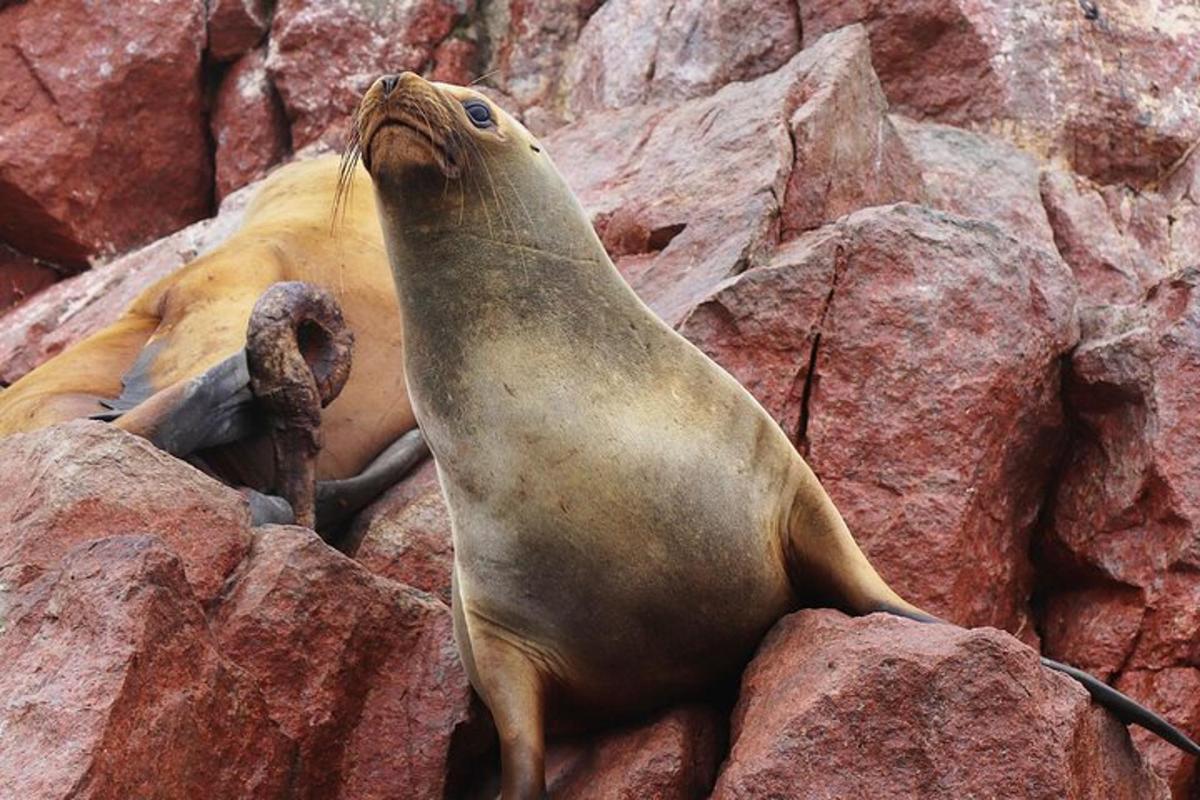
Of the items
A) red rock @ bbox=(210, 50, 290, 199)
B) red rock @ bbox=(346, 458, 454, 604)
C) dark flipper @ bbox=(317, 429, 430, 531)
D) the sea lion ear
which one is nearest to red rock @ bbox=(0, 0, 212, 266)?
red rock @ bbox=(210, 50, 290, 199)

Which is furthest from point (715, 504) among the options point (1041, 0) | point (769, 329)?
point (1041, 0)

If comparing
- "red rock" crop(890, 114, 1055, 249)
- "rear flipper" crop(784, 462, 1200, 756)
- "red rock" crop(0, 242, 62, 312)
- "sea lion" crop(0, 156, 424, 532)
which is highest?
"rear flipper" crop(784, 462, 1200, 756)

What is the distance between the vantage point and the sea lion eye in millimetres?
4094

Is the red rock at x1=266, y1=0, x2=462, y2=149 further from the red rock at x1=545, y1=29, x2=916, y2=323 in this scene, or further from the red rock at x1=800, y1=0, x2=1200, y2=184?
the red rock at x1=800, y1=0, x2=1200, y2=184

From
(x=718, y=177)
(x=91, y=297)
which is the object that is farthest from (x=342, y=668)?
(x=91, y=297)

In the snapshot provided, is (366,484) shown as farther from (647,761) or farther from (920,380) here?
(647,761)

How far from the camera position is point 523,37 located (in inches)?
398

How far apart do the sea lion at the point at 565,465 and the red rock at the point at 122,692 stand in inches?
21.4

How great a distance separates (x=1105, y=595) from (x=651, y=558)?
2.16m

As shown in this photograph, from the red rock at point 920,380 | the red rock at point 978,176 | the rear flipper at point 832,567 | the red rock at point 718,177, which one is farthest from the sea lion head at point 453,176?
the red rock at point 978,176

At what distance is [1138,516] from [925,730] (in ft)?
7.56

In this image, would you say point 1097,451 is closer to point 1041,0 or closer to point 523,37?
point 1041,0

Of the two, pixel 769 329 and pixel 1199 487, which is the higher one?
pixel 769 329

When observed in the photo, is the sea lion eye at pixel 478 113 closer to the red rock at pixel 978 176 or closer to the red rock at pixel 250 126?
the red rock at pixel 978 176
